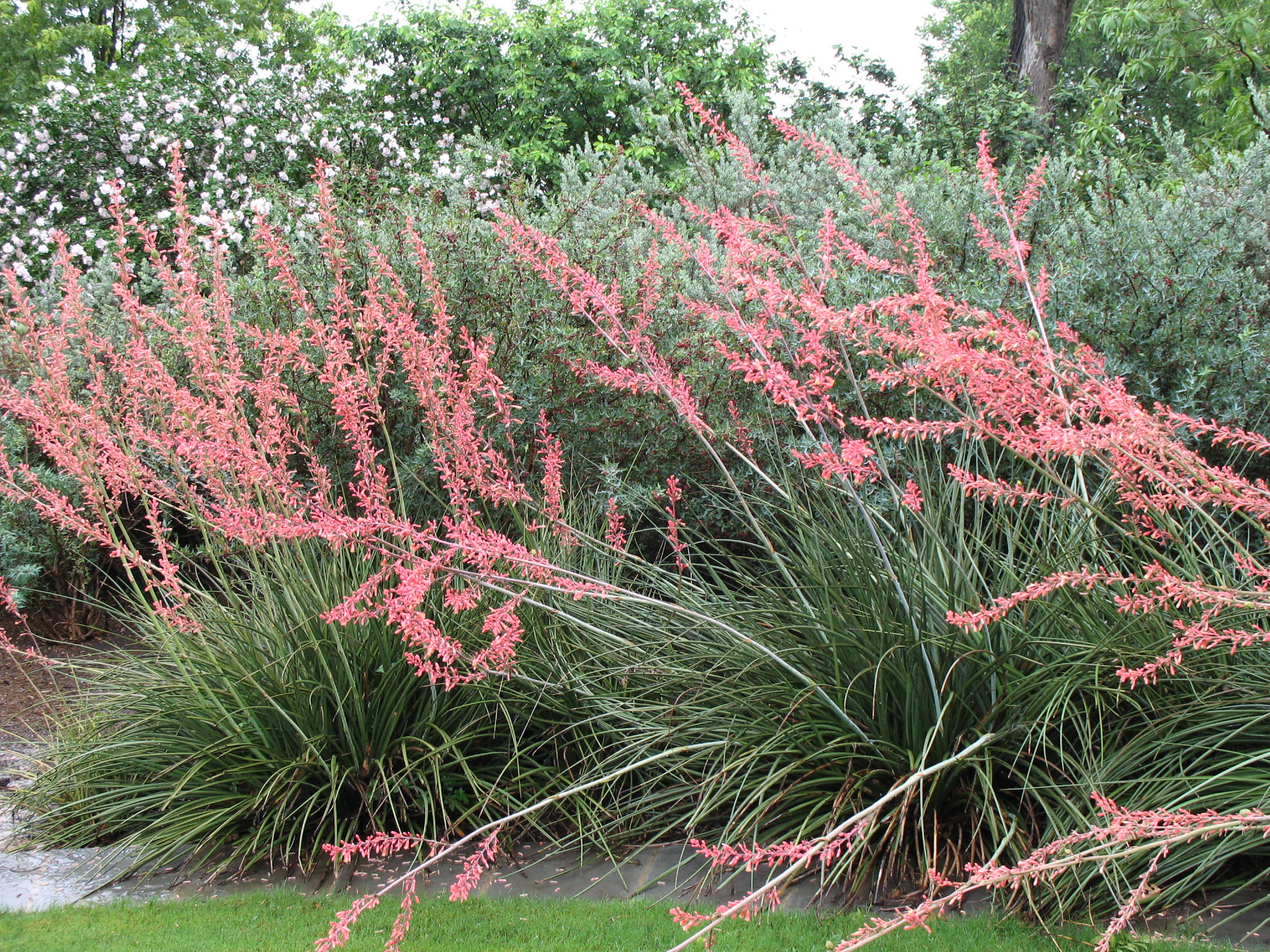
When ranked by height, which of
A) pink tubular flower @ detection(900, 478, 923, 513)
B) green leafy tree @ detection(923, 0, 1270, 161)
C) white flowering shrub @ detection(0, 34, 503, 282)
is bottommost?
pink tubular flower @ detection(900, 478, 923, 513)

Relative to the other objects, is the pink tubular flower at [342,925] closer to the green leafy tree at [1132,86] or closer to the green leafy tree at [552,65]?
the green leafy tree at [1132,86]

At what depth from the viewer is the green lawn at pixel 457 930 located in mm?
3064

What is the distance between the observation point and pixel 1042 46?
52.4ft

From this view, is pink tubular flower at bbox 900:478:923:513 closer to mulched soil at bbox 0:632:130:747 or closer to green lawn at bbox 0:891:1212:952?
green lawn at bbox 0:891:1212:952

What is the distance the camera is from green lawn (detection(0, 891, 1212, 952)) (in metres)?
3.06

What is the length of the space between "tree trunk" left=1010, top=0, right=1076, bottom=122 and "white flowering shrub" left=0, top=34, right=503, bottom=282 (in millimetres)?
8732

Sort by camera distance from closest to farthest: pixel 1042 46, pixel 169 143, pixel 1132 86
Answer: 1. pixel 169 143
2. pixel 1132 86
3. pixel 1042 46

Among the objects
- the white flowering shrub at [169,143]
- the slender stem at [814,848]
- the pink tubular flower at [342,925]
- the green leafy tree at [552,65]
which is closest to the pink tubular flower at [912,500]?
the slender stem at [814,848]

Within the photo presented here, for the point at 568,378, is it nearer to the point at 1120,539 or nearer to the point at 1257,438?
the point at 1120,539

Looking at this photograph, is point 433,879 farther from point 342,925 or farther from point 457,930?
point 342,925

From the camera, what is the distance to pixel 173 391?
13.1ft

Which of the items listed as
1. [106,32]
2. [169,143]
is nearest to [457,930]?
[169,143]

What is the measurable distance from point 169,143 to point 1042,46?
42.6 feet

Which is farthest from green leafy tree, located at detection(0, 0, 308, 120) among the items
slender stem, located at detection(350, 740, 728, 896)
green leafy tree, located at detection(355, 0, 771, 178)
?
slender stem, located at detection(350, 740, 728, 896)
